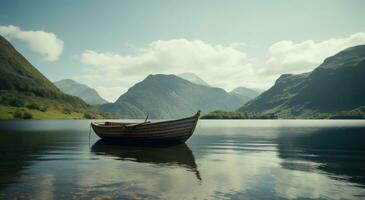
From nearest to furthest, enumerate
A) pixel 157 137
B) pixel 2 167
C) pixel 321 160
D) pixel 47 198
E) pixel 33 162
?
pixel 47 198 → pixel 2 167 → pixel 33 162 → pixel 321 160 → pixel 157 137

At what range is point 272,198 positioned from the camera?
52.0 feet

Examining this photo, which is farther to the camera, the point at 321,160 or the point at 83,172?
the point at 321,160

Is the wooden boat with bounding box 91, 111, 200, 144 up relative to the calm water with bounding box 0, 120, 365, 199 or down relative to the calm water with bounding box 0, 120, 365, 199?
up

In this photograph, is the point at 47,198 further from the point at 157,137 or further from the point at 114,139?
the point at 114,139

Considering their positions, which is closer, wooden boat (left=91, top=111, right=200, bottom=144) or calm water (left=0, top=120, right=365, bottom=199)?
calm water (left=0, top=120, right=365, bottom=199)

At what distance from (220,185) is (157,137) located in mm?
26054

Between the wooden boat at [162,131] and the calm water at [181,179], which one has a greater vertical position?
the wooden boat at [162,131]

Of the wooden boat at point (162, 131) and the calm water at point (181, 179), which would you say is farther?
the wooden boat at point (162, 131)

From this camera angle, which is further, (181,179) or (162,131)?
(162,131)

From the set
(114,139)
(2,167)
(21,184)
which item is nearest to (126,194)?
(21,184)

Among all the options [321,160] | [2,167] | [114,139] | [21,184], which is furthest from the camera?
[114,139]

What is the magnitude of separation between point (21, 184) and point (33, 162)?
10539 mm

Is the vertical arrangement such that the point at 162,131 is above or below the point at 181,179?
above

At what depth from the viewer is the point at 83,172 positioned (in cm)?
2312
